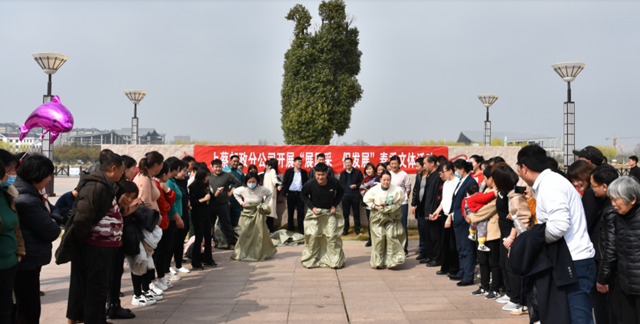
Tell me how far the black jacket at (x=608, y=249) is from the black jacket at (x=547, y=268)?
2.74 feet

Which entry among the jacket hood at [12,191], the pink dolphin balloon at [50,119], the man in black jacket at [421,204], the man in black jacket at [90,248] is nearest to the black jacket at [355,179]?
the man in black jacket at [421,204]

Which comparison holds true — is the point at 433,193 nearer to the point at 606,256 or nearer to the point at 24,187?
the point at 606,256

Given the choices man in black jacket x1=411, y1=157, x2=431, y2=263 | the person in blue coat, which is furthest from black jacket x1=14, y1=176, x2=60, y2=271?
man in black jacket x1=411, y1=157, x2=431, y2=263

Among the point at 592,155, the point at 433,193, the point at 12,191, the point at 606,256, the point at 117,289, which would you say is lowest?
the point at 117,289

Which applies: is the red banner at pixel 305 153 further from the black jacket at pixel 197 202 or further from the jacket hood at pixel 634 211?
the jacket hood at pixel 634 211

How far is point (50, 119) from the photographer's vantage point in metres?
6.81

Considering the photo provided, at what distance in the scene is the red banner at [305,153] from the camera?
12.0 meters

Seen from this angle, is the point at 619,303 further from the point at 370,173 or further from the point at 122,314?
the point at 370,173

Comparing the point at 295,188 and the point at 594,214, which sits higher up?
the point at 594,214

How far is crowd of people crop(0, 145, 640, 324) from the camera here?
3.36 meters

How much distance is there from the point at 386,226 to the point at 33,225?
5.24 m

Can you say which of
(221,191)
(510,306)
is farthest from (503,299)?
(221,191)

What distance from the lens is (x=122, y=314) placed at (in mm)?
5016

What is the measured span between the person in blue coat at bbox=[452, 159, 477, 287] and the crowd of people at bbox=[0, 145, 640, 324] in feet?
0.06
